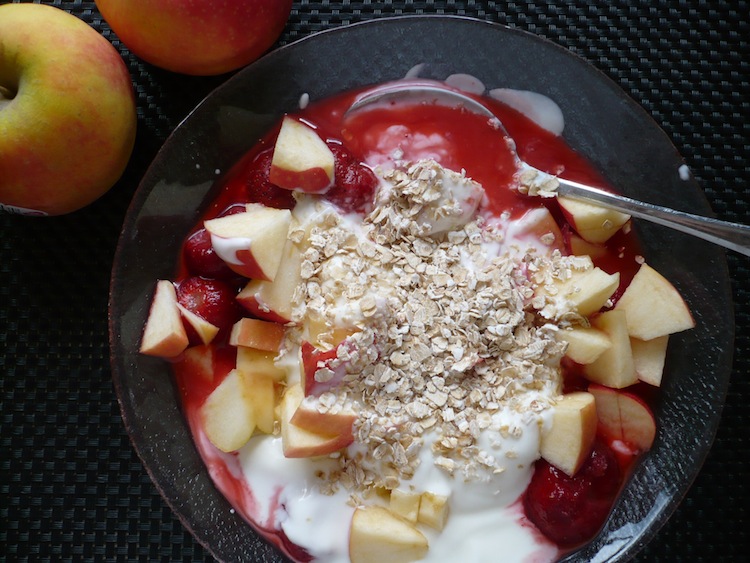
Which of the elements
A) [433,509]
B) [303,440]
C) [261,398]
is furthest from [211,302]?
[433,509]

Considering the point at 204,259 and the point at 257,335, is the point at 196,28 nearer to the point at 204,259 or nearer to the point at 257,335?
the point at 204,259

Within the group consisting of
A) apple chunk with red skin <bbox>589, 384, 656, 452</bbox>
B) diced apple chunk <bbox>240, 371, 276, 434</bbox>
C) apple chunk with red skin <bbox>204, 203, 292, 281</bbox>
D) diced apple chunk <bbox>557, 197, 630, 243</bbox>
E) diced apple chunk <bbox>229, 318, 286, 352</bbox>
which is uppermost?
diced apple chunk <bbox>557, 197, 630, 243</bbox>

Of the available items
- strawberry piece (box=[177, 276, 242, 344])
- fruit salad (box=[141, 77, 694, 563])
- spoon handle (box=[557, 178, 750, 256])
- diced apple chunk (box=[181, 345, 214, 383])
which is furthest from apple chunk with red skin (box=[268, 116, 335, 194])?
spoon handle (box=[557, 178, 750, 256])

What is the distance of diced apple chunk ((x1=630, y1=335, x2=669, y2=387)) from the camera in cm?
137

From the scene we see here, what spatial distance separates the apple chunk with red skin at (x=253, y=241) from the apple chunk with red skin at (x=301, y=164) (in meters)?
0.06

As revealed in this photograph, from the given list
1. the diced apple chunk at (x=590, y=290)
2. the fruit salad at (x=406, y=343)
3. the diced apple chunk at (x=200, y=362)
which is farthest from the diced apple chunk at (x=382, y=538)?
the diced apple chunk at (x=590, y=290)

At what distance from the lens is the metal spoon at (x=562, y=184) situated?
4.26ft

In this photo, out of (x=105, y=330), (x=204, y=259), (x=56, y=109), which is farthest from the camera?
(x=105, y=330)

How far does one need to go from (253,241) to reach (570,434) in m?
0.62

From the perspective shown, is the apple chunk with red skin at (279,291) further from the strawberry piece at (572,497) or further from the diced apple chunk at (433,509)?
the strawberry piece at (572,497)

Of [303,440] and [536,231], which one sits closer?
[303,440]

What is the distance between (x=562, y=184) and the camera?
54.4 inches

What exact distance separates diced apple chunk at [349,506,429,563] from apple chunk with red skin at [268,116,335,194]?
0.56 meters

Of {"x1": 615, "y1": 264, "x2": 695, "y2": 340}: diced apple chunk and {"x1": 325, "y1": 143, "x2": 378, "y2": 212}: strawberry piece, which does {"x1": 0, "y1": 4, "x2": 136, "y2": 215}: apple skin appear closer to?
{"x1": 325, "y1": 143, "x2": 378, "y2": 212}: strawberry piece
